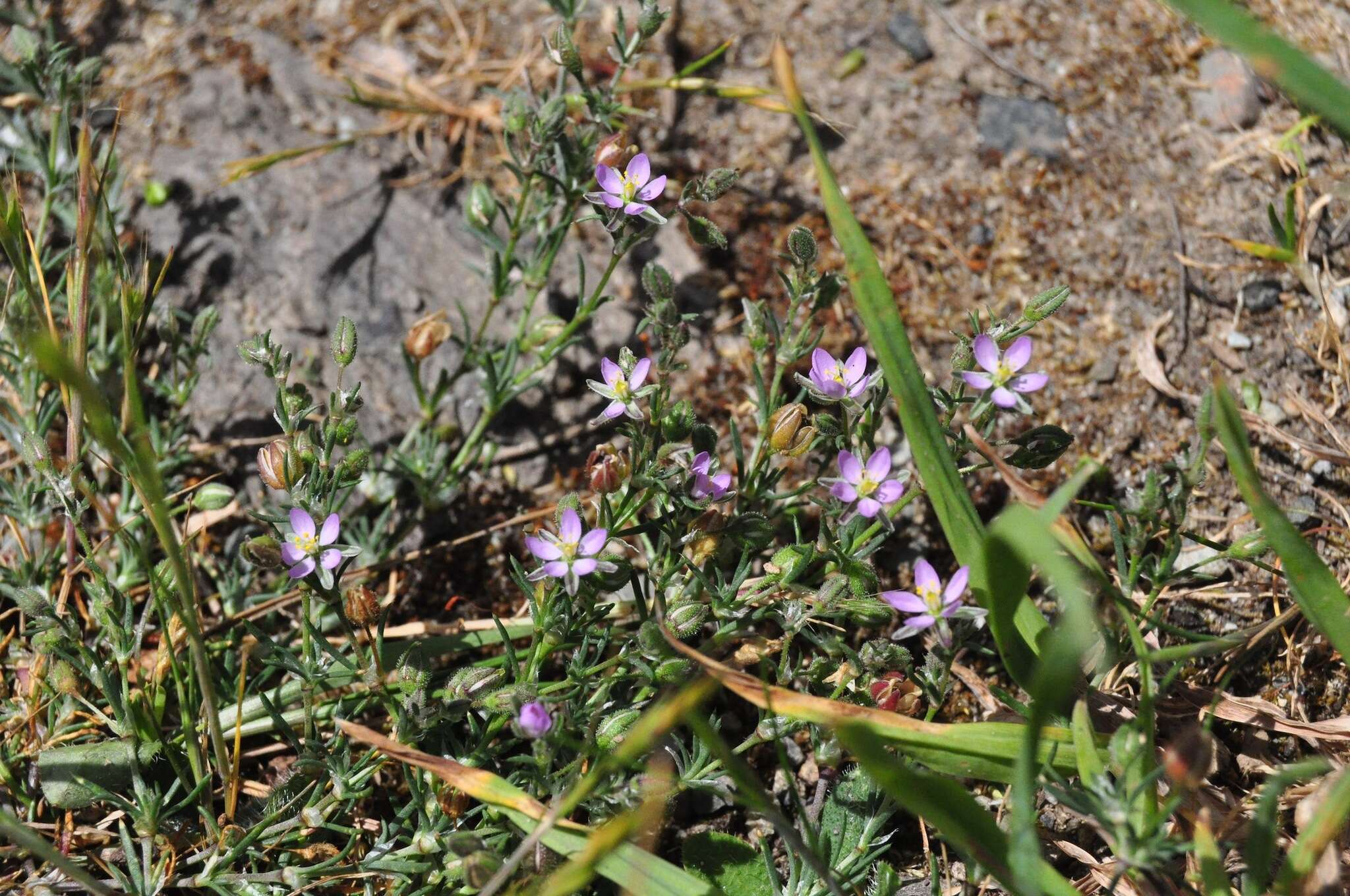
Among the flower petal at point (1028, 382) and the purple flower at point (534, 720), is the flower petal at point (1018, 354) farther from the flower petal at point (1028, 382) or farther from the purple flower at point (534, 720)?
the purple flower at point (534, 720)

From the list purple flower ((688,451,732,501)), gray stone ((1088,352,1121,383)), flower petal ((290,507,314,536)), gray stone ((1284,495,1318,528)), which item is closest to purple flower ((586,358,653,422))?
purple flower ((688,451,732,501))

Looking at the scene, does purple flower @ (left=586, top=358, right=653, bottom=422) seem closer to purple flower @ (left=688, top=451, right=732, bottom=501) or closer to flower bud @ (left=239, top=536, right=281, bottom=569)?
purple flower @ (left=688, top=451, right=732, bottom=501)

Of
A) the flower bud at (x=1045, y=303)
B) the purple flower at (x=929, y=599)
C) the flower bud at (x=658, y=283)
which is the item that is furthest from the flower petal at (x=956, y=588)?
the flower bud at (x=658, y=283)

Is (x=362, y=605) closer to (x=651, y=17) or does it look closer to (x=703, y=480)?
(x=703, y=480)

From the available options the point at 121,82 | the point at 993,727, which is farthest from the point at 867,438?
the point at 121,82

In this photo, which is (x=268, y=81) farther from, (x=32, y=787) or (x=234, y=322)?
(x=32, y=787)

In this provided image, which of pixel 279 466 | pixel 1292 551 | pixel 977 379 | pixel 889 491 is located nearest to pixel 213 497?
pixel 279 466
